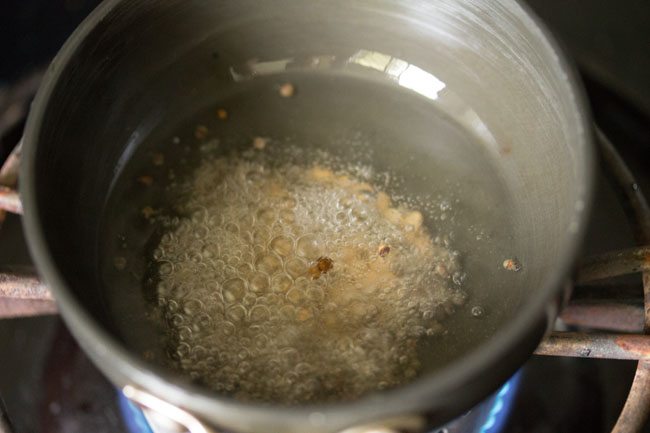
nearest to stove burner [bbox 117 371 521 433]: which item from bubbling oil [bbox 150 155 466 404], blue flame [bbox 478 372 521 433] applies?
blue flame [bbox 478 372 521 433]

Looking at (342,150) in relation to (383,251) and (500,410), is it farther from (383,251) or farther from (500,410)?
(500,410)

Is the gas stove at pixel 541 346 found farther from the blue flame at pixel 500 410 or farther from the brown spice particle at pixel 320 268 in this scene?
the brown spice particle at pixel 320 268

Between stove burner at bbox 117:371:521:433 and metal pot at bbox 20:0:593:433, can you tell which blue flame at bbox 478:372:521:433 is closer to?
stove burner at bbox 117:371:521:433

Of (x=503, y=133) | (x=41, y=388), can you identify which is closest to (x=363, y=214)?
(x=503, y=133)

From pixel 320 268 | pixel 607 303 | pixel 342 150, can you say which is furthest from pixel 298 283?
pixel 607 303

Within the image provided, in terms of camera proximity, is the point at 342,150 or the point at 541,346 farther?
the point at 342,150

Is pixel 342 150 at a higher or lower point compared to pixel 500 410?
higher
